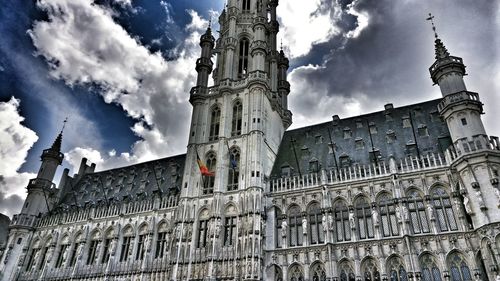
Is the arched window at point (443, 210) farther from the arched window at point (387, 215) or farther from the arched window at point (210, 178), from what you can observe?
the arched window at point (210, 178)

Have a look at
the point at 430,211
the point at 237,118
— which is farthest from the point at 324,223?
the point at 237,118

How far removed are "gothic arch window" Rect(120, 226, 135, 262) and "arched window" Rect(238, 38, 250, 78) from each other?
85.4 ft

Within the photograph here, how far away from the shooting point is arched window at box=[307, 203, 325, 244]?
37.6m

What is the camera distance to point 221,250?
3894 cm

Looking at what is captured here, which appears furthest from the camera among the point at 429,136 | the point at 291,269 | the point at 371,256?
the point at 429,136

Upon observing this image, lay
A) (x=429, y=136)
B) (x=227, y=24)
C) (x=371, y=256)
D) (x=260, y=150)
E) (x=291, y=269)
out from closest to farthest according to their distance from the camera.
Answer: (x=371, y=256) < (x=291, y=269) < (x=429, y=136) < (x=260, y=150) < (x=227, y=24)

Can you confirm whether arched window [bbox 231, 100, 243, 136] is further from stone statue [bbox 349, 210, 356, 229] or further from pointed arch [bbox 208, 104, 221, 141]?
stone statue [bbox 349, 210, 356, 229]

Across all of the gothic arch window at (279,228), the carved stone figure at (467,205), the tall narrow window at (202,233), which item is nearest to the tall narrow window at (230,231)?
the tall narrow window at (202,233)

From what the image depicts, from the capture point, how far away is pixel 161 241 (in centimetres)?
4547

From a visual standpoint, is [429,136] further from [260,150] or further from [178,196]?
[178,196]

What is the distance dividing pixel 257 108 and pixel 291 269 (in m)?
19.4

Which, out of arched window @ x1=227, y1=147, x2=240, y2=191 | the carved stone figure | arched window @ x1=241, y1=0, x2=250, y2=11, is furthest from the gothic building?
arched window @ x1=241, y1=0, x2=250, y2=11

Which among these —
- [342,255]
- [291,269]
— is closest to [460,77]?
[342,255]

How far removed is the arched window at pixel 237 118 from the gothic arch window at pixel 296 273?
17.7 meters
